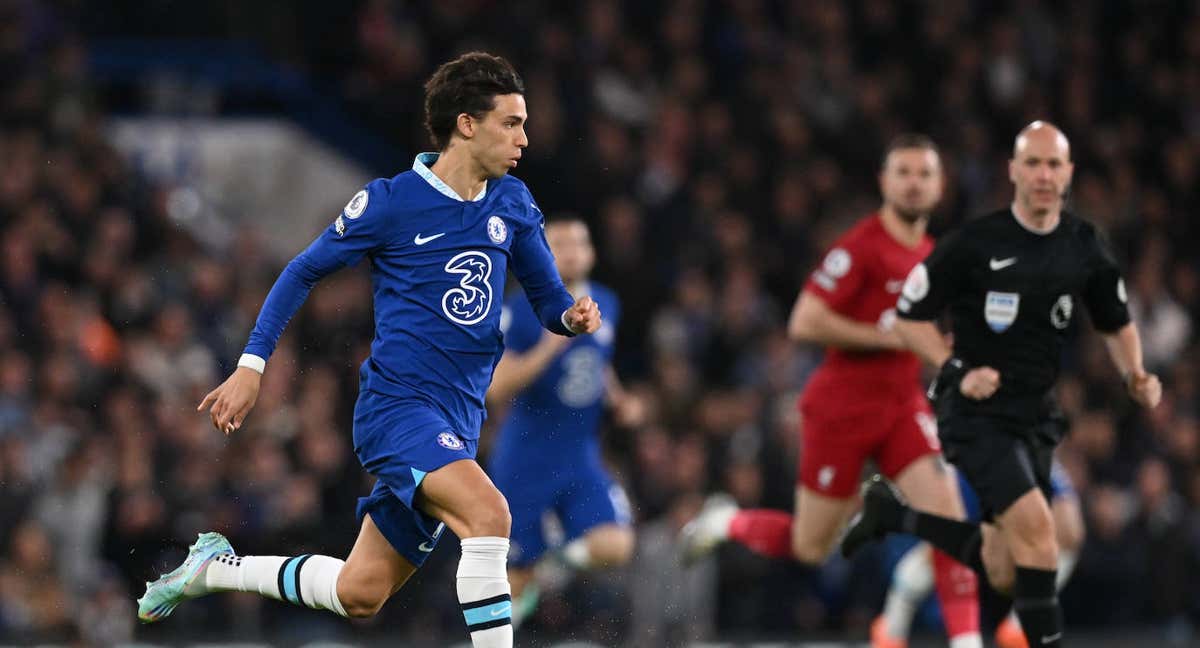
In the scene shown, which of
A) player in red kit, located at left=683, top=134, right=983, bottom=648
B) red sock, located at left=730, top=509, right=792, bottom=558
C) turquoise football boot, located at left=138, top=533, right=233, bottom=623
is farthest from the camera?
red sock, located at left=730, top=509, right=792, bottom=558

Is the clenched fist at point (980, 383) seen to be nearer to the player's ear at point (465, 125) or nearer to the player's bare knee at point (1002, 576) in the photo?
the player's bare knee at point (1002, 576)

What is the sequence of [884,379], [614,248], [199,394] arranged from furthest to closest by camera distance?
[614,248]
[199,394]
[884,379]

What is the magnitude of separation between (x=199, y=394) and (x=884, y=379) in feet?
20.9

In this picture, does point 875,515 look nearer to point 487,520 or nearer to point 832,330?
point 832,330

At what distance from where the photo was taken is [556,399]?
1014cm

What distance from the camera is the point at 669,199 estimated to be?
15617 millimetres

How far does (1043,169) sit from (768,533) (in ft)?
10.1

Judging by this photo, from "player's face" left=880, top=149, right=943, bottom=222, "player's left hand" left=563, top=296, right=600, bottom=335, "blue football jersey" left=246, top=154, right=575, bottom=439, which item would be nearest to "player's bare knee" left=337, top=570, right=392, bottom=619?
"blue football jersey" left=246, top=154, right=575, bottom=439

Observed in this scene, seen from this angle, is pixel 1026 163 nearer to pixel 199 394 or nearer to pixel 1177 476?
pixel 1177 476

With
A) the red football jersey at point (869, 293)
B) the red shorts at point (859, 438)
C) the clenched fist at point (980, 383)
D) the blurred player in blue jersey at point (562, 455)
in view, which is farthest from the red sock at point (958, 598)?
the blurred player in blue jersey at point (562, 455)

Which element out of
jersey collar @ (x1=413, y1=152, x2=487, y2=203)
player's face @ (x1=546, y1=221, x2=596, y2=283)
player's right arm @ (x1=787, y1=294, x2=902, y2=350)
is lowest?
player's right arm @ (x1=787, y1=294, x2=902, y2=350)

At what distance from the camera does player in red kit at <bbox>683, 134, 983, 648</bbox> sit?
8.94 meters

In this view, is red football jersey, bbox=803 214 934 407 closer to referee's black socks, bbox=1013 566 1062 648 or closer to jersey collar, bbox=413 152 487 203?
referee's black socks, bbox=1013 566 1062 648

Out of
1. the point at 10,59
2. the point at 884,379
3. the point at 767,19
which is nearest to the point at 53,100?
the point at 10,59
